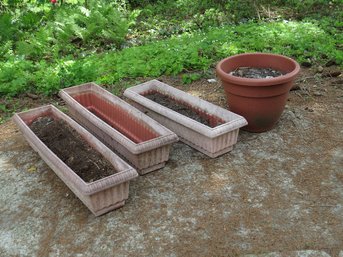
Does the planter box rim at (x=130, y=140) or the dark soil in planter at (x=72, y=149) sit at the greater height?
the planter box rim at (x=130, y=140)

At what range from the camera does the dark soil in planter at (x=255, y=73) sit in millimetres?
4488

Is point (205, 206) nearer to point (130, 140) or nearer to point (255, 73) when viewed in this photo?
point (130, 140)

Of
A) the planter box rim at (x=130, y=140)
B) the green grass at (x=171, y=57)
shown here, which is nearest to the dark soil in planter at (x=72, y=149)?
the planter box rim at (x=130, y=140)

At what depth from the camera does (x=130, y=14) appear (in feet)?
26.4

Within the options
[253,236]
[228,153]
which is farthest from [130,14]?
[253,236]

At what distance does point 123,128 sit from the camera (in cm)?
444

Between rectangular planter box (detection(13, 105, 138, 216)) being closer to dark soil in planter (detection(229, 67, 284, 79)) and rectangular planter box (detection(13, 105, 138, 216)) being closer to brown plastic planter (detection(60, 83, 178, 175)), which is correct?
brown plastic planter (detection(60, 83, 178, 175))

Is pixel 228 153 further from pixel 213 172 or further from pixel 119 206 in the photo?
pixel 119 206

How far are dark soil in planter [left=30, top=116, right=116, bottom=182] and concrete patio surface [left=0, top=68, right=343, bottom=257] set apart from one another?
237 mm

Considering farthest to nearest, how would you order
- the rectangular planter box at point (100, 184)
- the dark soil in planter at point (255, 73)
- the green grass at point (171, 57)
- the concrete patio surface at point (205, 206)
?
the green grass at point (171, 57) < the dark soil in planter at point (255, 73) < the rectangular planter box at point (100, 184) < the concrete patio surface at point (205, 206)

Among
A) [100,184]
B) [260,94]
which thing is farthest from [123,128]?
[260,94]

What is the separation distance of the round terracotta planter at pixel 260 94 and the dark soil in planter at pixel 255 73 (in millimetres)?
72

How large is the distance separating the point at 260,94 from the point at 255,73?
0.53 m

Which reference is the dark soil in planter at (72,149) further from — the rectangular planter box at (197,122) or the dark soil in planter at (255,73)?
the dark soil in planter at (255,73)
